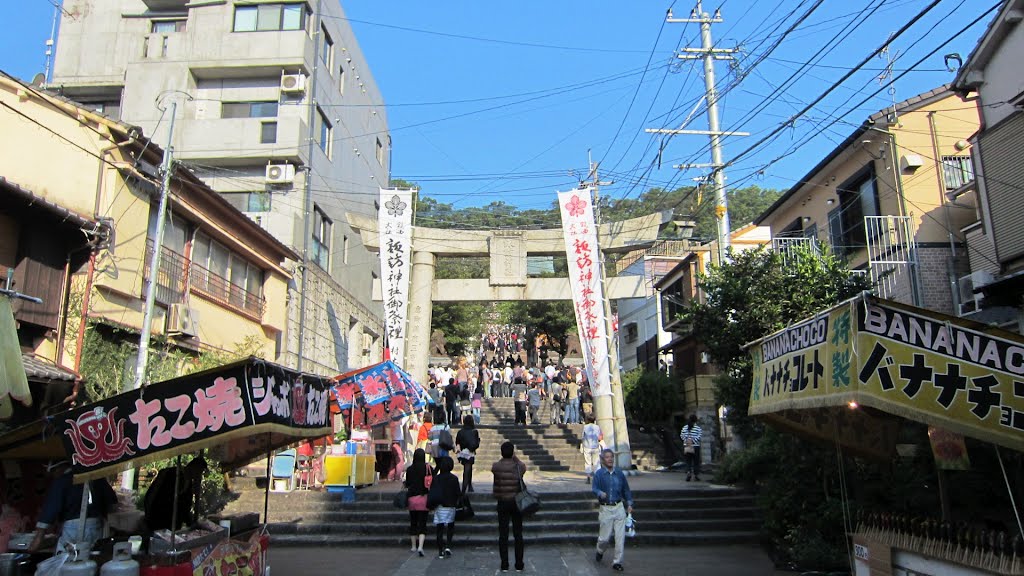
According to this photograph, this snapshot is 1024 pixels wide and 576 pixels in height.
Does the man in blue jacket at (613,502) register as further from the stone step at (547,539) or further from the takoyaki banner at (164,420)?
the takoyaki banner at (164,420)

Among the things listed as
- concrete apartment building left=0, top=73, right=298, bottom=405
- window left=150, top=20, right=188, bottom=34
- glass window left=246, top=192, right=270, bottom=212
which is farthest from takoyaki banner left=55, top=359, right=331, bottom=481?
window left=150, top=20, right=188, bottom=34

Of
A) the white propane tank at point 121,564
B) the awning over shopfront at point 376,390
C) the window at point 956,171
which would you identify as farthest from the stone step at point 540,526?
the window at point 956,171

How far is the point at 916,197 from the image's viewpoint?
16.6m

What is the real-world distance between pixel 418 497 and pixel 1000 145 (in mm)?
11343

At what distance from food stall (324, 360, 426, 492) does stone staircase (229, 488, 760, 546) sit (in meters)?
0.55

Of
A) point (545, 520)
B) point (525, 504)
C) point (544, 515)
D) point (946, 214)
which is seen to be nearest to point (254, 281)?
point (544, 515)

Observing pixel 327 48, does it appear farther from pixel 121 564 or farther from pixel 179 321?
pixel 121 564

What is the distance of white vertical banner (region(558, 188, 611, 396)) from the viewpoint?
18.4m

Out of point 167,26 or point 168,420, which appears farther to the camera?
point 167,26

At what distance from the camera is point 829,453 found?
9.63 m

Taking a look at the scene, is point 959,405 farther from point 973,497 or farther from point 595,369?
point 595,369

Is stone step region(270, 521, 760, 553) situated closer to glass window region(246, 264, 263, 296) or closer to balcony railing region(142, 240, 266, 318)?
balcony railing region(142, 240, 266, 318)

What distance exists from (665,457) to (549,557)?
38.2ft

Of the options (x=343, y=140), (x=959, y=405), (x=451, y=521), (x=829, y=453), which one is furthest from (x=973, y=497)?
(x=343, y=140)
